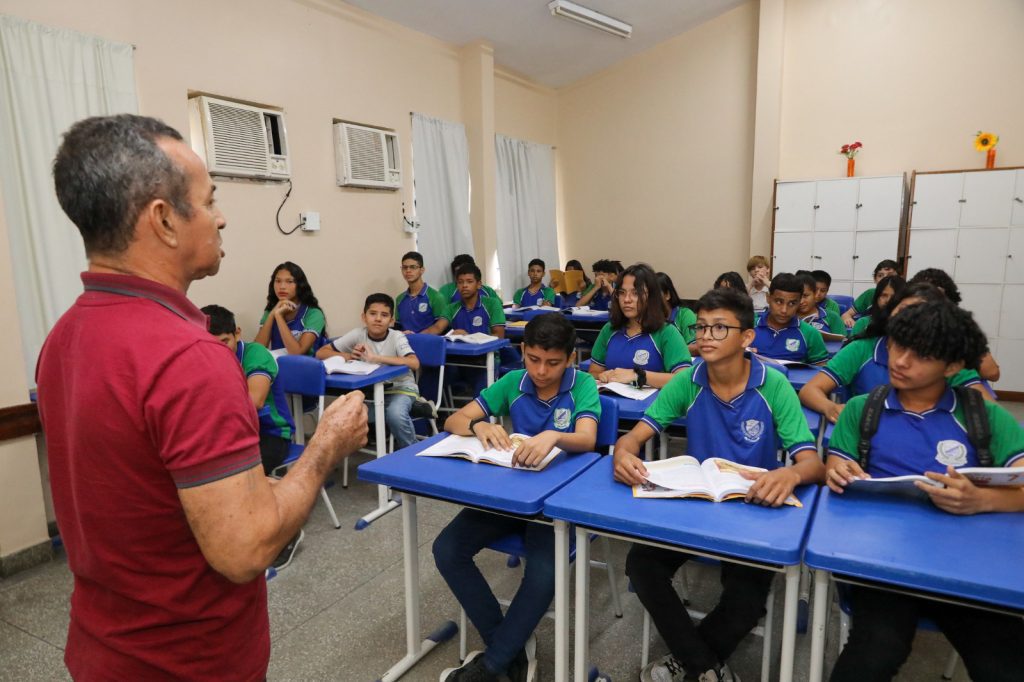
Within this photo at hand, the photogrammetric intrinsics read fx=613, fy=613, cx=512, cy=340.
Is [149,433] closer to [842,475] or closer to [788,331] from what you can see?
[842,475]

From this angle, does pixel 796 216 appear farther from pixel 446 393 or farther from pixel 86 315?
pixel 86 315

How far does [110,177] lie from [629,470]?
50.7 inches

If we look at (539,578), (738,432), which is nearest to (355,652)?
(539,578)

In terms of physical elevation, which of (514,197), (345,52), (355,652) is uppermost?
(345,52)

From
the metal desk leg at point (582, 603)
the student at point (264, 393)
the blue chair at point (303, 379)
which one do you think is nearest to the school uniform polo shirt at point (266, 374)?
the student at point (264, 393)

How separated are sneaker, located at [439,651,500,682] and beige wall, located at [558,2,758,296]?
5.94m

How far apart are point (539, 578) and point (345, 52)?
15.1 feet

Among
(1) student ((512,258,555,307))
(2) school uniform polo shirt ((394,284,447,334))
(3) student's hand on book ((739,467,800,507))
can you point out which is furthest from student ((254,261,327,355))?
(3) student's hand on book ((739,467,800,507))

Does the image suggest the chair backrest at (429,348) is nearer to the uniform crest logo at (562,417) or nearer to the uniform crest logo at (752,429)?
the uniform crest logo at (562,417)

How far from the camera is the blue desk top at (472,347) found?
13.5 feet

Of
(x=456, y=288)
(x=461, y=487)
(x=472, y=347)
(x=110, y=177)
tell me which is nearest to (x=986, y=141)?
(x=456, y=288)

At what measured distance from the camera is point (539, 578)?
5.87 feet

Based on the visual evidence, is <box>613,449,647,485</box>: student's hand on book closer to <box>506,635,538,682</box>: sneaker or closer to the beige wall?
<box>506,635,538,682</box>: sneaker

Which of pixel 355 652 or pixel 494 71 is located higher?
pixel 494 71
